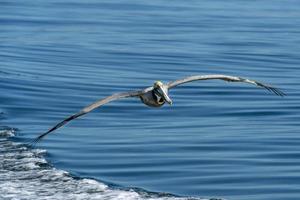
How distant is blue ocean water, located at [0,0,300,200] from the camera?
47.7 feet

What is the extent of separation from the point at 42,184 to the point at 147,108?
16.0 ft

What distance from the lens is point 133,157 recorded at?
1573cm

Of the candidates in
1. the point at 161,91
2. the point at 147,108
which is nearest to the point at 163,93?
the point at 161,91

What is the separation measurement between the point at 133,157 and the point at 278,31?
1314cm

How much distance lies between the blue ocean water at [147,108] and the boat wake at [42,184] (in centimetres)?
1

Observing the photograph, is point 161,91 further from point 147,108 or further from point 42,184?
point 147,108

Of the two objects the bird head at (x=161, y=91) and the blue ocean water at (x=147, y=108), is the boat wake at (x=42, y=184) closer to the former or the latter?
the blue ocean water at (x=147, y=108)

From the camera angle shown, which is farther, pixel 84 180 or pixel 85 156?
pixel 85 156

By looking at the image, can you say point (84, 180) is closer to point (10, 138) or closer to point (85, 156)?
point (85, 156)

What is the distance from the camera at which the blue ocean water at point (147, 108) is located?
14.5m

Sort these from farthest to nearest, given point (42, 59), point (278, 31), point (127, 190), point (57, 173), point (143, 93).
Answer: point (278, 31) → point (42, 59) → point (57, 173) → point (127, 190) → point (143, 93)

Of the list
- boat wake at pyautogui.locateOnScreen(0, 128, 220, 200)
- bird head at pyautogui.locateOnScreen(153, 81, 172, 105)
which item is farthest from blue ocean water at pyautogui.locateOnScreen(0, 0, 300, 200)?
bird head at pyautogui.locateOnScreen(153, 81, 172, 105)

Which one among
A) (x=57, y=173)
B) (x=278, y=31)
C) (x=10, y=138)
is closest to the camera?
(x=57, y=173)

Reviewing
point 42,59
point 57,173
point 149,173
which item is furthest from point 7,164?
point 42,59
